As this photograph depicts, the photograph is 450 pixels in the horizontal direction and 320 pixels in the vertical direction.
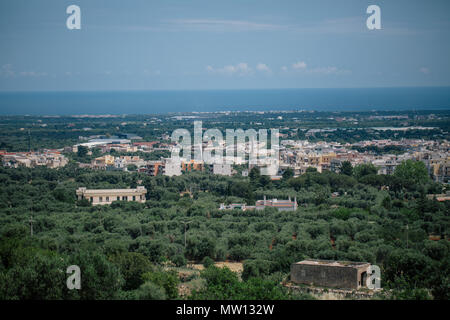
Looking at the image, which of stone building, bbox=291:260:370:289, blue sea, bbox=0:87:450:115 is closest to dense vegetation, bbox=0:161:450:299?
stone building, bbox=291:260:370:289

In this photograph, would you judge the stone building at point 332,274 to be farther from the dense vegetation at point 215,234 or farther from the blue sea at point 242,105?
the blue sea at point 242,105

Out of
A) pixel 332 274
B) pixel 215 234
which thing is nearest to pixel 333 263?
pixel 332 274

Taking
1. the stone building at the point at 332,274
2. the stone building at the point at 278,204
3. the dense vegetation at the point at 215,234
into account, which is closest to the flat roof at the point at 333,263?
the stone building at the point at 332,274

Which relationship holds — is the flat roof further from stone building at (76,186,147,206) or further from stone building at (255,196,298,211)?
stone building at (76,186,147,206)

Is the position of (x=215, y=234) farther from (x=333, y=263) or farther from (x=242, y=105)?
(x=242, y=105)

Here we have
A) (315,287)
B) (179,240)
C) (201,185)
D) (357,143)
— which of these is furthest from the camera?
(357,143)
